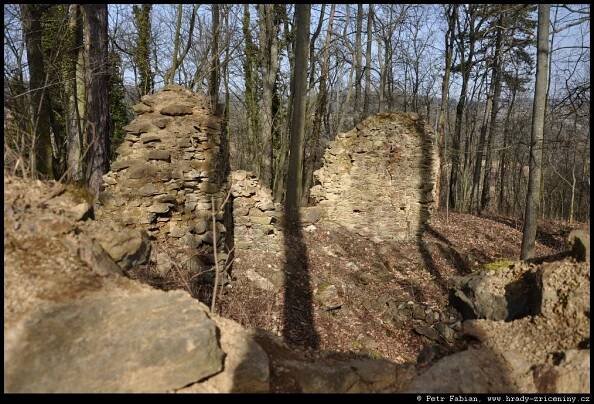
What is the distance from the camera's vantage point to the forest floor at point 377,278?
19.6 ft

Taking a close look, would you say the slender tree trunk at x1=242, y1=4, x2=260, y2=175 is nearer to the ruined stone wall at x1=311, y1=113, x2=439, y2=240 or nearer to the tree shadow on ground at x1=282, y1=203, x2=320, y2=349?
the ruined stone wall at x1=311, y1=113, x2=439, y2=240

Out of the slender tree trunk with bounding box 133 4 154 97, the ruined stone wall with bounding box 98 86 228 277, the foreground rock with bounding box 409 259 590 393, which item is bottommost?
the foreground rock with bounding box 409 259 590 393

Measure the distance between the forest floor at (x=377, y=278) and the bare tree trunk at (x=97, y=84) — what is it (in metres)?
3.81

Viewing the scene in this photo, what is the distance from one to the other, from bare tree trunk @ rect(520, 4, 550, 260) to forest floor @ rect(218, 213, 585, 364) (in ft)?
5.44

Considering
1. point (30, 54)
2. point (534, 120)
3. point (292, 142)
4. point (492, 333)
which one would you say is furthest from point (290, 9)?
point (492, 333)

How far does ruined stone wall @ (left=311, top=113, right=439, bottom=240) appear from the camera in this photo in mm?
11273

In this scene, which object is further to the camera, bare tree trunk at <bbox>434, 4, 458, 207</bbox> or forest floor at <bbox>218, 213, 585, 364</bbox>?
bare tree trunk at <bbox>434, 4, 458, 207</bbox>

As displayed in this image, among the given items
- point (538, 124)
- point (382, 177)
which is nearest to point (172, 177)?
point (382, 177)

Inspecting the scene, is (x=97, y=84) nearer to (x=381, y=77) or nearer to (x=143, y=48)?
(x=143, y=48)

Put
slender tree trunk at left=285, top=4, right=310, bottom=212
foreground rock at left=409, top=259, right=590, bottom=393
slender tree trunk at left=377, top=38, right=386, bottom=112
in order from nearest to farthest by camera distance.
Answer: foreground rock at left=409, top=259, right=590, bottom=393 < slender tree trunk at left=285, top=4, right=310, bottom=212 < slender tree trunk at left=377, top=38, right=386, bottom=112

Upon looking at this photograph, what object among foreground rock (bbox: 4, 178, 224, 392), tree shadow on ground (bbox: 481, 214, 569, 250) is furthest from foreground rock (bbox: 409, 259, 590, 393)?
tree shadow on ground (bbox: 481, 214, 569, 250)

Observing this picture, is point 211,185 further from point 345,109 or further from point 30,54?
point 345,109

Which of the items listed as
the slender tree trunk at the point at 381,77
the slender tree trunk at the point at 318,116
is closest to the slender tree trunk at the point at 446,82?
the slender tree trunk at the point at 381,77

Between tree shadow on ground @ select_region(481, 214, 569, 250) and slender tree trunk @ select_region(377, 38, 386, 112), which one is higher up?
slender tree trunk @ select_region(377, 38, 386, 112)
